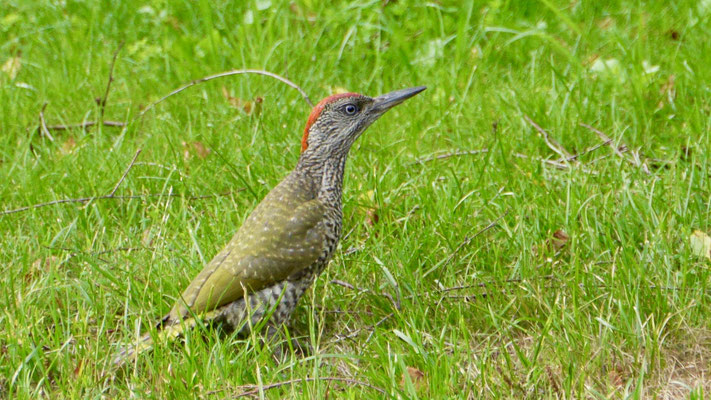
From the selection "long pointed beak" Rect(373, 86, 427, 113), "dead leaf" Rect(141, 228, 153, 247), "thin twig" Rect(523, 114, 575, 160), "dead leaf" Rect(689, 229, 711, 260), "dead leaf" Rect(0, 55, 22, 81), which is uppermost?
"dead leaf" Rect(0, 55, 22, 81)

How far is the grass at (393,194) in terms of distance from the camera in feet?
10.9

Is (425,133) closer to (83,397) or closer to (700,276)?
(700,276)

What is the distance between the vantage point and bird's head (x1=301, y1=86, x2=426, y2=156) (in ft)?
13.6

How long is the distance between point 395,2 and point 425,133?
1.74 m

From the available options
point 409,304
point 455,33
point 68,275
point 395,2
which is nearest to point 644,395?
point 409,304

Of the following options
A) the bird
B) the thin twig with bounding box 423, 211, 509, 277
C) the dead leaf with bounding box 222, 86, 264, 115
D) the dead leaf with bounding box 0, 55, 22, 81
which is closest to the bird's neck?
the bird

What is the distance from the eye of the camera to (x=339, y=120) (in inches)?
165

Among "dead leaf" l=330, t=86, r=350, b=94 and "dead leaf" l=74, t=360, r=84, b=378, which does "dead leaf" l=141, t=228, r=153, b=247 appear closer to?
"dead leaf" l=74, t=360, r=84, b=378

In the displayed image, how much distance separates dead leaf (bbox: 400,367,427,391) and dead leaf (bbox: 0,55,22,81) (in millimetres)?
3939

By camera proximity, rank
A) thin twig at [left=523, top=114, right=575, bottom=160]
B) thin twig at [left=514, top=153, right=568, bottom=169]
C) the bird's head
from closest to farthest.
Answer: the bird's head
thin twig at [left=514, top=153, right=568, bottom=169]
thin twig at [left=523, top=114, right=575, bottom=160]

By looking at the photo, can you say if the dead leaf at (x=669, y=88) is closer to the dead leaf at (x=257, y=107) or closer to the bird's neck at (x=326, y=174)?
the bird's neck at (x=326, y=174)

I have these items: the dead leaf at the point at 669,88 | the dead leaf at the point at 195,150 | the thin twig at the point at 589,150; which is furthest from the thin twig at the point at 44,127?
the dead leaf at the point at 669,88

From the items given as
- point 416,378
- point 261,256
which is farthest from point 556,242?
point 261,256

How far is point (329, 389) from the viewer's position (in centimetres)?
322
